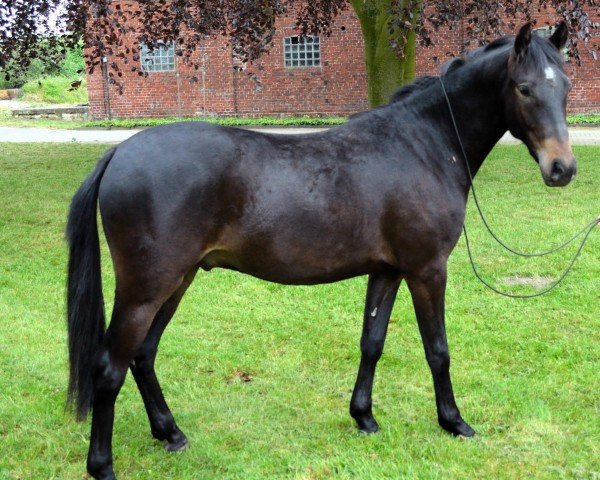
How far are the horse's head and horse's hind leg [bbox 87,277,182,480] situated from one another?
1910mm

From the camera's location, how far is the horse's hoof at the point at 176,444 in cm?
396

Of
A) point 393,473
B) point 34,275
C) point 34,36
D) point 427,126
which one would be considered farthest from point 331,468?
point 34,36

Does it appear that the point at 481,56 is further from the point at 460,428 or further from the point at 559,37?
the point at 460,428

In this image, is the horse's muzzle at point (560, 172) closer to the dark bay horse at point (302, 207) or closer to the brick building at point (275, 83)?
the dark bay horse at point (302, 207)

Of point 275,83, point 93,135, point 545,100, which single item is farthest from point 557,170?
point 275,83

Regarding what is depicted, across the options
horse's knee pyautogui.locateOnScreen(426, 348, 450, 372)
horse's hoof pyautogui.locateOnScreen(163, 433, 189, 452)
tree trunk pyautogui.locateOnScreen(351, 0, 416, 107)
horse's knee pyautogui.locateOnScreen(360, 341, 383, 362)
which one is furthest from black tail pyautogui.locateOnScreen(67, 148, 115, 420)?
tree trunk pyautogui.locateOnScreen(351, 0, 416, 107)

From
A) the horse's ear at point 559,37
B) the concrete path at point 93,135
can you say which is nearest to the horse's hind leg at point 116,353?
the horse's ear at point 559,37

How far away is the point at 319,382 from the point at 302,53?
21.2 m

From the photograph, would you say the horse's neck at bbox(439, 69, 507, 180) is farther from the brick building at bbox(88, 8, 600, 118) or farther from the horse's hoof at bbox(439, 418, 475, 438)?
the brick building at bbox(88, 8, 600, 118)

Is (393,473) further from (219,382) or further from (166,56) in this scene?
(166,56)

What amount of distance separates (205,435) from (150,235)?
141 centimetres

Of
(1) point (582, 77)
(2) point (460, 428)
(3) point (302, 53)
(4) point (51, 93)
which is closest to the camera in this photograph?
(2) point (460, 428)

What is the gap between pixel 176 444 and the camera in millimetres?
3969

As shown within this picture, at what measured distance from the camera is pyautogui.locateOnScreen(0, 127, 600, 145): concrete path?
1837 centimetres
